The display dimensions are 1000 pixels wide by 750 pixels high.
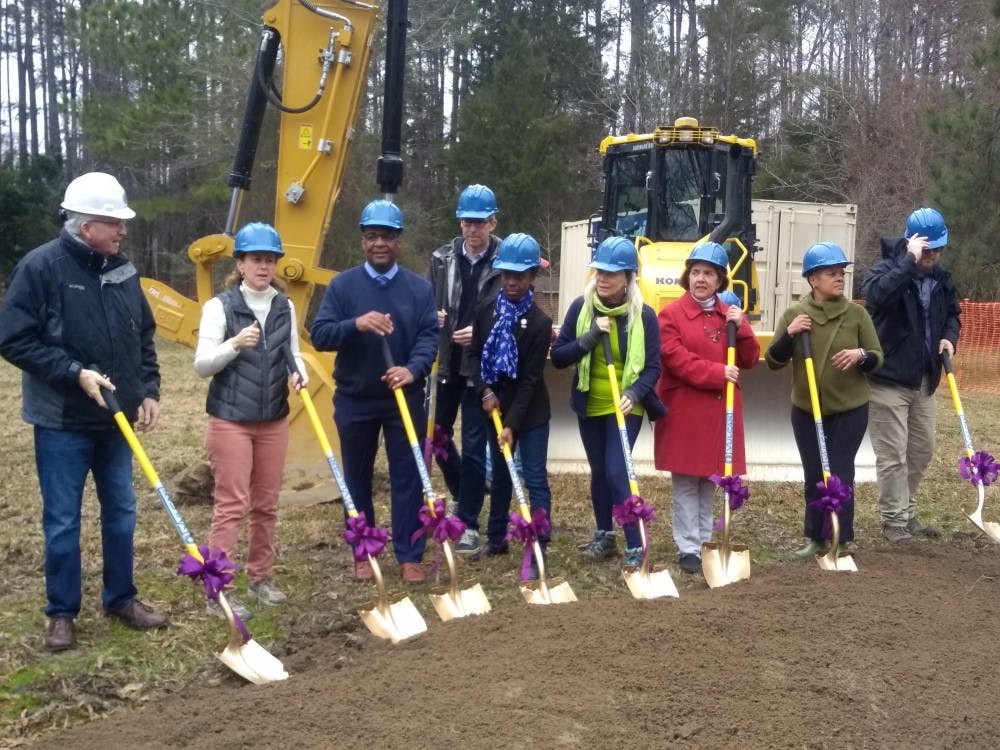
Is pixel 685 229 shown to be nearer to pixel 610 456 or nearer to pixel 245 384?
pixel 610 456

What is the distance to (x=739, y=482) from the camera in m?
5.88

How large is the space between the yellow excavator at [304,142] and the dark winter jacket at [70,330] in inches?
106

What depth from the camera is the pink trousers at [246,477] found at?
5.30m

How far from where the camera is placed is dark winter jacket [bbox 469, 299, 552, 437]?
6125mm

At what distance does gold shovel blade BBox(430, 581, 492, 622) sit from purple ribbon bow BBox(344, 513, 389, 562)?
1.11 feet

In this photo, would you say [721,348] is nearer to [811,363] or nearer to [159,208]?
Result: [811,363]

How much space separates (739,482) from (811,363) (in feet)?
2.66

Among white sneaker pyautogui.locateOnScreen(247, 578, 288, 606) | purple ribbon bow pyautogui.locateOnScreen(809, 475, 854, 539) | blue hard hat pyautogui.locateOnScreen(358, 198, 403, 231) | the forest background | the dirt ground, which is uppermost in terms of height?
the forest background

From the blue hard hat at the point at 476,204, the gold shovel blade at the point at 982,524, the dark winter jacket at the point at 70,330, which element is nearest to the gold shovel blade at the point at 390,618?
the dark winter jacket at the point at 70,330

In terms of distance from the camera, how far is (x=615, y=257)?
5957 millimetres

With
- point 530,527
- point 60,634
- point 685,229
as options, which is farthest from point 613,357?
point 685,229

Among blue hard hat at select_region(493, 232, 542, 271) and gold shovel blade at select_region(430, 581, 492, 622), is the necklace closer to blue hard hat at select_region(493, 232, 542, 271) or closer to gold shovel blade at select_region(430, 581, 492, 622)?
blue hard hat at select_region(493, 232, 542, 271)

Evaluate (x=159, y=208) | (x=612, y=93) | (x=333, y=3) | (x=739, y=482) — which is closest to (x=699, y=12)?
(x=612, y=93)

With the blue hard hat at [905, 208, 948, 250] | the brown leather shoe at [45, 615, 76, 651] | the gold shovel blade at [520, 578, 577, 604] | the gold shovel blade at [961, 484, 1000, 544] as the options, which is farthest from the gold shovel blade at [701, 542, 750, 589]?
the brown leather shoe at [45, 615, 76, 651]
